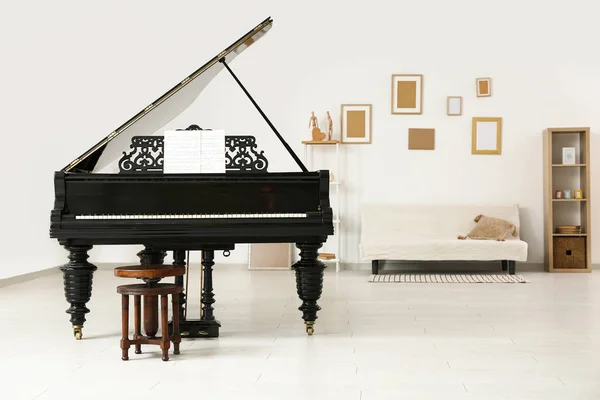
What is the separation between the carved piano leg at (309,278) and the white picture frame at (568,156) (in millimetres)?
5157

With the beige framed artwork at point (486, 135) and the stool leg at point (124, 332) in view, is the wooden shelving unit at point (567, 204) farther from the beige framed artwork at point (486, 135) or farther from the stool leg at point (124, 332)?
the stool leg at point (124, 332)

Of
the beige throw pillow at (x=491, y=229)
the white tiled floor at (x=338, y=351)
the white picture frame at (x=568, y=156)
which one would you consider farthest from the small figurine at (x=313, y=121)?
the white picture frame at (x=568, y=156)

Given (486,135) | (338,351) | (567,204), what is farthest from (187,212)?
(567,204)

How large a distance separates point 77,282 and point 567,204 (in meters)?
6.35

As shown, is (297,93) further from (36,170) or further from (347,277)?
(36,170)

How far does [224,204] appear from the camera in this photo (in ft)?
14.6

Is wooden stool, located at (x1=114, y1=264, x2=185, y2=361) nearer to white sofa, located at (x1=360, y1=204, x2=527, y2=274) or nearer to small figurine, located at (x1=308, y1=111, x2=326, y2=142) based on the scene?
white sofa, located at (x1=360, y1=204, x2=527, y2=274)

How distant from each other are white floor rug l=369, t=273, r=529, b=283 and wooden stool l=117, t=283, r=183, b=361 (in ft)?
13.1

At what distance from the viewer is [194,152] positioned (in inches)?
179

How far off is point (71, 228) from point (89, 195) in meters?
0.23

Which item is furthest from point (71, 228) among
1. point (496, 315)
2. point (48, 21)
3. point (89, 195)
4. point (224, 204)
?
point (48, 21)

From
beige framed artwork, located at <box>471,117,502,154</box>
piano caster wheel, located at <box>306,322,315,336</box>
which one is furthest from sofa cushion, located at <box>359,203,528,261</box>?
piano caster wheel, located at <box>306,322,315,336</box>

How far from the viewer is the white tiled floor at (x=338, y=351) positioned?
129 inches

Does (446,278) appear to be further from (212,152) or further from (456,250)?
(212,152)
